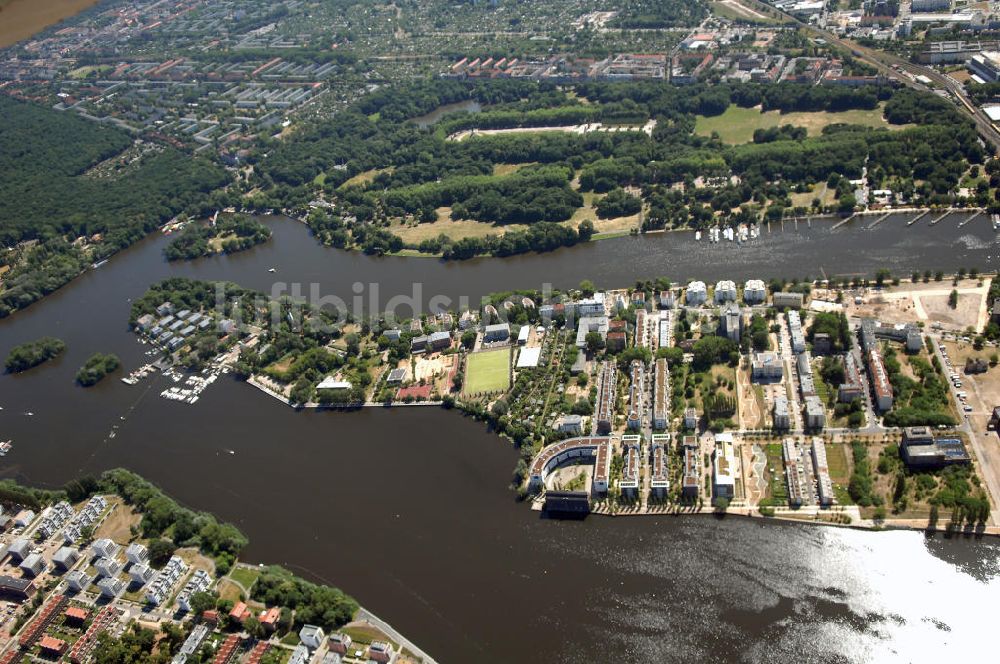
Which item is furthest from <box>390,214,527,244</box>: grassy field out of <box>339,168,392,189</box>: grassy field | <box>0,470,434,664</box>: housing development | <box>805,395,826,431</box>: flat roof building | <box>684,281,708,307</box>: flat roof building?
<box>0,470,434,664</box>: housing development

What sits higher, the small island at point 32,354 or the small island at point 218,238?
the small island at point 218,238

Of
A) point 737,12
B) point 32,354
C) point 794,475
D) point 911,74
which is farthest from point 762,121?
point 32,354

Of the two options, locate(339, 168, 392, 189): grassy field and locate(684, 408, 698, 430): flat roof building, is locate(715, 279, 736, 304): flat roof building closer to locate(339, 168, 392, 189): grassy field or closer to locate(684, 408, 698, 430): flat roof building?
locate(684, 408, 698, 430): flat roof building

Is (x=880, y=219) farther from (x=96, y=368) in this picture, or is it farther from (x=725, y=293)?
(x=96, y=368)

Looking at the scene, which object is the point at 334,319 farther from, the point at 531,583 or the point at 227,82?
the point at 227,82

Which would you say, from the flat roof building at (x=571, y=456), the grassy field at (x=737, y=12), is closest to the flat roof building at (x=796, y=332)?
the flat roof building at (x=571, y=456)

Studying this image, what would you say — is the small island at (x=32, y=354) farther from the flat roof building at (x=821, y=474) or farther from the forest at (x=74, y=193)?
the flat roof building at (x=821, y=474)
